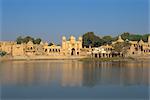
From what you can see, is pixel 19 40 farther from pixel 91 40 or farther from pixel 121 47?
pixel 121 47

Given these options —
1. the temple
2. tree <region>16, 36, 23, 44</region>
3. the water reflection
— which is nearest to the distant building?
the temple

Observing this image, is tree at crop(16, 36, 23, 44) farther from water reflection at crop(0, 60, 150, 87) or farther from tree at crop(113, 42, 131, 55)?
water reflection at crop(0, 60, 150, 87)

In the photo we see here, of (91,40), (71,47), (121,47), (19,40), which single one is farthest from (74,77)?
(19,40)

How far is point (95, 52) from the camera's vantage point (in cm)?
4462

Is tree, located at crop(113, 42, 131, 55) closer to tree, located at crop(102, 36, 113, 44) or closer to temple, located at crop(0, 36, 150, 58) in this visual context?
temple, located at crop(0, 36, 150, 58)

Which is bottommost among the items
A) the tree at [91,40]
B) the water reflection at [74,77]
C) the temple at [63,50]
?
the water reflection at [74,77]

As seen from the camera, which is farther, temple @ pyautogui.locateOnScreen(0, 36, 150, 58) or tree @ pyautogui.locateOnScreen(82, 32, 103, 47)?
tree @ pyautogui.locateOnScreen(82, 32, 103, 47)

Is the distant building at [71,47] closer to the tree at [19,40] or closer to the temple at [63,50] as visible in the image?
the temple at [63,50]

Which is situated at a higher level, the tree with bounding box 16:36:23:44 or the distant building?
the tree with bounding box 16:36:23:44

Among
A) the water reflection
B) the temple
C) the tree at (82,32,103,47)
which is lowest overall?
the water reflection

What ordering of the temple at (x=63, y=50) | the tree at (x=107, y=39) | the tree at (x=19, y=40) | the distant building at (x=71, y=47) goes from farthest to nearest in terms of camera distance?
the tree at (x=107, y=39), the tree at (x=19, y=40), the distant building at (x=71, y=47), the temple at (x=63, y=50)

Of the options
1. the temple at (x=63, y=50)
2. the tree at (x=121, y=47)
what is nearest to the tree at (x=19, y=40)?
the temple at (x=63, y=50)

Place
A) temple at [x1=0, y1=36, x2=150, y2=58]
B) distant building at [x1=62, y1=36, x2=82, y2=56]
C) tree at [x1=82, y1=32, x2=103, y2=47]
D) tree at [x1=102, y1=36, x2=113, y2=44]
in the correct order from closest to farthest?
1. temple at [x1=0, y1=36, x2=150, y2=58]
2. distant building at [x1=62, y1=36, x2=82, y2=56]
3. tree at [x1=82, y1=32, x2=103, y2=47]
4. tree at [x1=102, y1=36, x2=113, y2=44]

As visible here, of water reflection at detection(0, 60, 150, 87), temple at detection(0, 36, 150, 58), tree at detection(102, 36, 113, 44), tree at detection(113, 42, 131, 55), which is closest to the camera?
water reflection at detection(0, 60, 150, 87)
